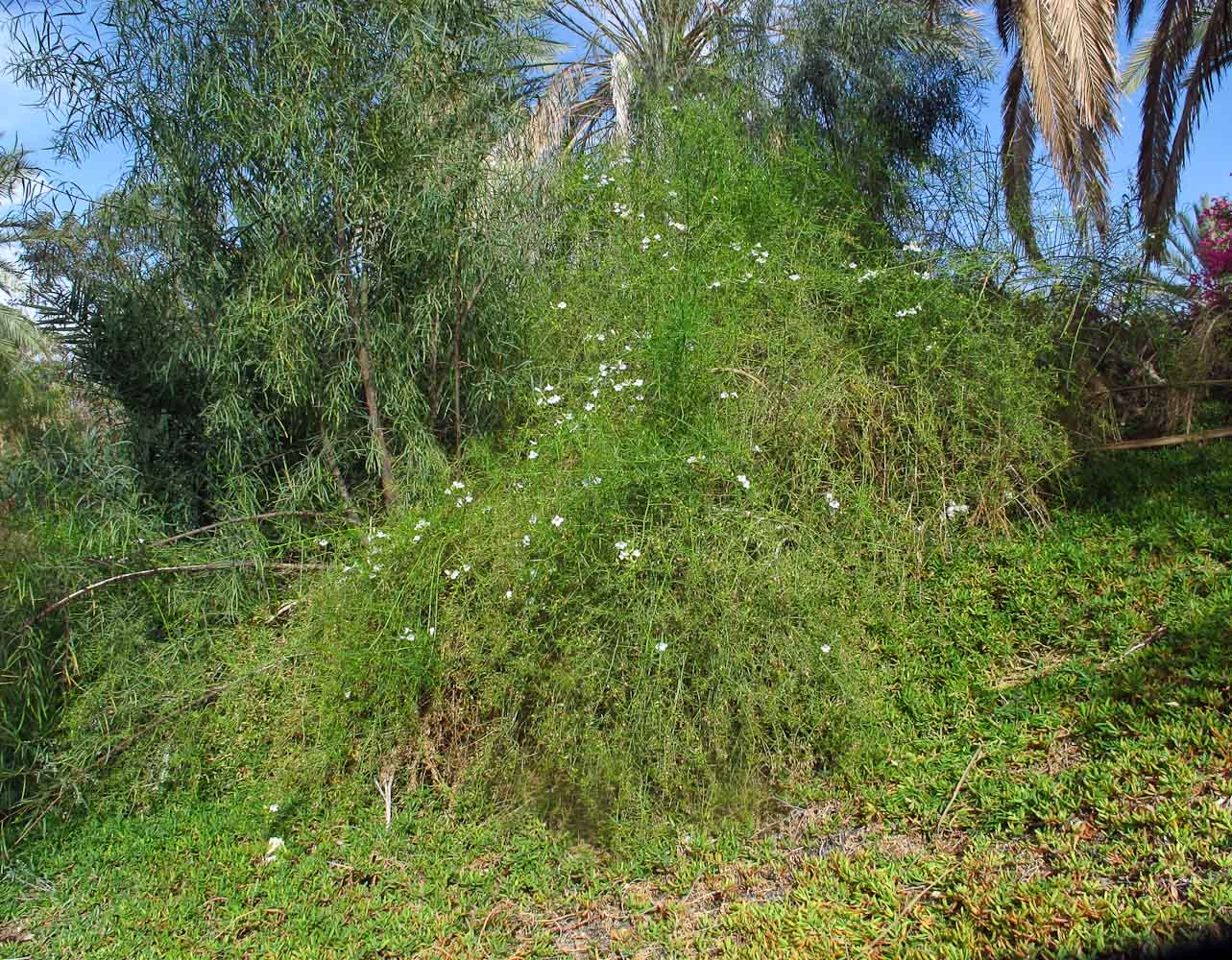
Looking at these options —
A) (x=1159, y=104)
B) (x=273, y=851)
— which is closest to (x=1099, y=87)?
(x=1159, y=104)

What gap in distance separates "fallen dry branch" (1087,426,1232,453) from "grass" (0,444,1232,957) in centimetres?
22

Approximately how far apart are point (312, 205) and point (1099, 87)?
5.66 m

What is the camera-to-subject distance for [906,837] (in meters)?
3.05

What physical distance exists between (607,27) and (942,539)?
6234 mm

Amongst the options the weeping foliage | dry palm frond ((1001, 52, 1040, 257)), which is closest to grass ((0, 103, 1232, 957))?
the weeping foliage

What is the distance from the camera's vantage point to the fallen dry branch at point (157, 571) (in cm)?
427

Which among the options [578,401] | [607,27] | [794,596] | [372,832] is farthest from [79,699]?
[607,27]

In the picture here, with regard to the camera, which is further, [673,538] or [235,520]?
[235,520]

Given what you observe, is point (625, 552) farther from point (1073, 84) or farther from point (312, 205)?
point (1073, 84)

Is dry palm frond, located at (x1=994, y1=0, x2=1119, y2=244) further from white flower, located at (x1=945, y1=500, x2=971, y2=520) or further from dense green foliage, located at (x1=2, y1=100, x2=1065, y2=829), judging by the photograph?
white flower, located at (x1=945, y1=500, x2=971, y2=520)

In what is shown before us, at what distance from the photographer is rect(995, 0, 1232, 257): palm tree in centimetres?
664

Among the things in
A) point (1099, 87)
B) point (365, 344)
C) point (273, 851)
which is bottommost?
point (273, 851)

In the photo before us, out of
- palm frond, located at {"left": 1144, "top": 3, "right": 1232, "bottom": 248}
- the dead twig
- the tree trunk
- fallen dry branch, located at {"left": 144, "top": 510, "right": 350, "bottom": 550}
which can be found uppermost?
palm frond, located at {"left": 1144, "top": 3, "right": 1232, "bottom": 248}

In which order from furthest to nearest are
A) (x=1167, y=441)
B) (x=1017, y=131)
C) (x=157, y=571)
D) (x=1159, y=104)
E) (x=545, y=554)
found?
1. (x=1017, y=131)
2. (x=1159, y=104)
3. (x=1167, y=441)
4. (x=157, y=571)
5. (x=545, y=554)
